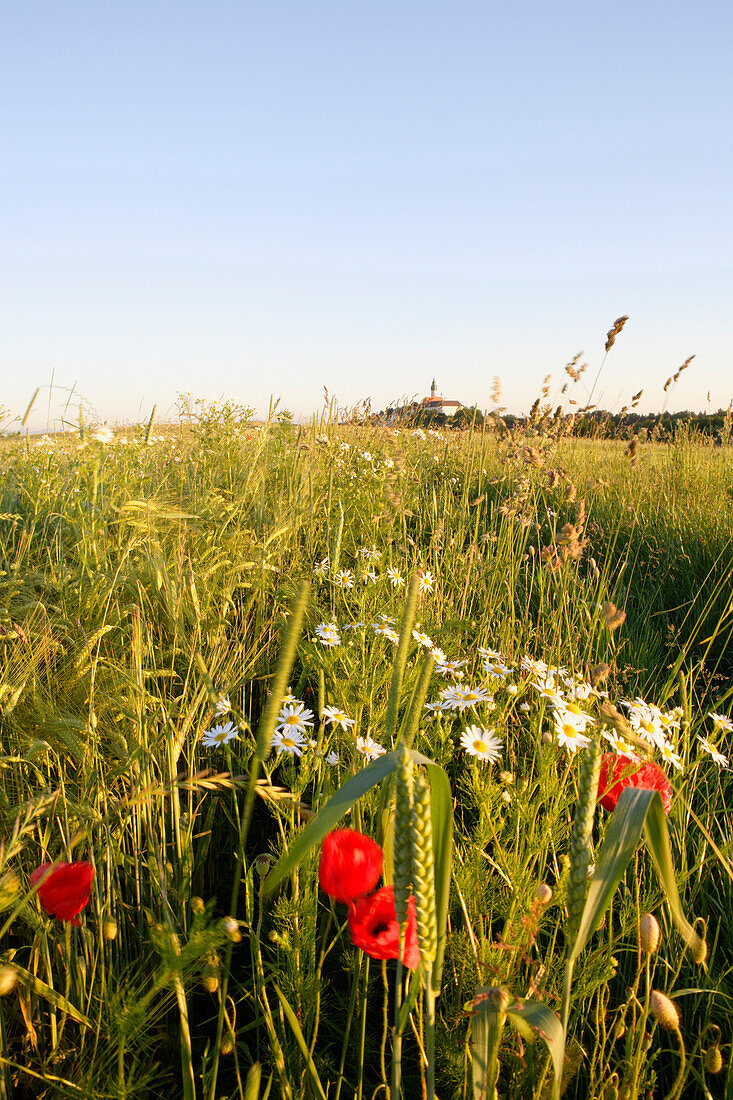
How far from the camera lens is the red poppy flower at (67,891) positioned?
79 cm

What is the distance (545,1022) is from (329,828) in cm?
30

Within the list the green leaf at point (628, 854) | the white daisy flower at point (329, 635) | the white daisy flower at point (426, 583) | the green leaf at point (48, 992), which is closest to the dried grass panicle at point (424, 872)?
the green leaf at point (628, 854)

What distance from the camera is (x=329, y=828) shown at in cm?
49

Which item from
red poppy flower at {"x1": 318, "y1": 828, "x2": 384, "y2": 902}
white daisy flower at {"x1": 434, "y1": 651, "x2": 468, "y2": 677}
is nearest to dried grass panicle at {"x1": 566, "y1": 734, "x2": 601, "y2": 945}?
red poppy flower at {"x1": 318, "y1": 828, "x2": 384, "y2": 902}

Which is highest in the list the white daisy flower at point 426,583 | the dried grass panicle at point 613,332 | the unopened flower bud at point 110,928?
the dried grass panicle at point 613,332

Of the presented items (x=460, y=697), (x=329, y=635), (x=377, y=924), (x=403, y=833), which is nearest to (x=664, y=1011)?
(x=377, y=924)

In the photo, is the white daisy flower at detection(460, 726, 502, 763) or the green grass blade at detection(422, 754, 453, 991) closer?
the green grass blade at detection(422, 754, 453, 991)

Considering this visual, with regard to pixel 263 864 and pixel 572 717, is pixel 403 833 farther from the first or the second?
pixel 572 717

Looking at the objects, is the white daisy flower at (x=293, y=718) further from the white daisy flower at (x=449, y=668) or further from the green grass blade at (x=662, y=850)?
the green grass blade at (x=662, y=850)

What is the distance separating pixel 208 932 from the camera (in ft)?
2.21

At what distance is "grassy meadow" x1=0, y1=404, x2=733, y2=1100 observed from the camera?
2.03 feet

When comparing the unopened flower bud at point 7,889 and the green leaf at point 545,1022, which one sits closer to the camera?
the green leaf at point 545,1022

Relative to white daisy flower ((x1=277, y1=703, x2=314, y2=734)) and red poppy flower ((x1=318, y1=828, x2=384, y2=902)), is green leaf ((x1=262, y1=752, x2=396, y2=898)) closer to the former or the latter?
red poppy flower ((x1=318, y1=828, x2=384, y2=902))

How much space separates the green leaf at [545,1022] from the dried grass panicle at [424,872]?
0.14m
